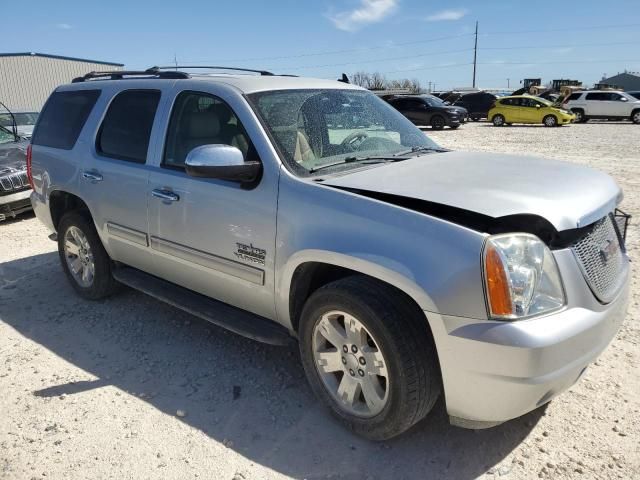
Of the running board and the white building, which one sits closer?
the running board

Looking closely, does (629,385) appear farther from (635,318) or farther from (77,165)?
(77,165)

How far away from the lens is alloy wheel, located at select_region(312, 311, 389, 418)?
276 cm

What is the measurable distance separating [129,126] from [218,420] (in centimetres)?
242

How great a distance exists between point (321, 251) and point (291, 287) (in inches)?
15.6

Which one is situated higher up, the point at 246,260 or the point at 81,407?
the point at 246,260

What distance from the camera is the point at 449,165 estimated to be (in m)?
3.28

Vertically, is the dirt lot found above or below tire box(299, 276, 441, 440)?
below

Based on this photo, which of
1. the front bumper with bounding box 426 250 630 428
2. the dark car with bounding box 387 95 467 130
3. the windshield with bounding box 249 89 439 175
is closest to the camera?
the front bumper with bounding box 426 250 630 428

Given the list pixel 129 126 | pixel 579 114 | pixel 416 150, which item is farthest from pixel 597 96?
pixel 129 126

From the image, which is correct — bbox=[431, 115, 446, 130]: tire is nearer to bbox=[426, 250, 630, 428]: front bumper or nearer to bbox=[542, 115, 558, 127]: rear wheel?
bbox=[542, 115, 558, 127]: rear wheel

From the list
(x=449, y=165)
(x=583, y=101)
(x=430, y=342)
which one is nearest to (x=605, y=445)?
(x=430, y=342)

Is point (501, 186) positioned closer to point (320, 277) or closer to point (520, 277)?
point (520, 277)

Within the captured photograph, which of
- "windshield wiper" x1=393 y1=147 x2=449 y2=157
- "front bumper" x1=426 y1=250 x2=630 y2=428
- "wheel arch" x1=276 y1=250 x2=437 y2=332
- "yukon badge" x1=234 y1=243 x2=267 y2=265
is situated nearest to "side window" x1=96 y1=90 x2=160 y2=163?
"yukon badge" x1=234 y1=243 x2=267 y2=265

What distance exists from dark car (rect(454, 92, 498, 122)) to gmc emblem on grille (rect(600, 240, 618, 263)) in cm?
3242
